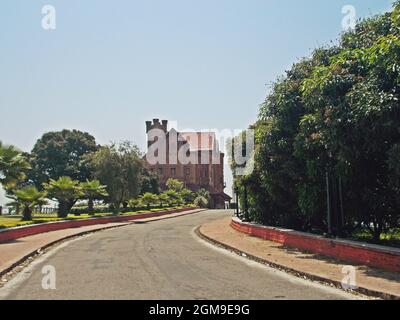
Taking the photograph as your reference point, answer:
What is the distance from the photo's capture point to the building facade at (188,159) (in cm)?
9556

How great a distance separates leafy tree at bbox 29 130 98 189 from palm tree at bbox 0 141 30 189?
4269 centimetres

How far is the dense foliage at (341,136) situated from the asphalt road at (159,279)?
368 cm

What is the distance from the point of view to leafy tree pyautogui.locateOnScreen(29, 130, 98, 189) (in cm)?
6650

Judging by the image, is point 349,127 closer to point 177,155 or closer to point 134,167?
point 134,167

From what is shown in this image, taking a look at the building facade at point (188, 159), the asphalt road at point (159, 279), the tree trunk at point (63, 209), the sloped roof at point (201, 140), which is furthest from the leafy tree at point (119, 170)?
the sloped roof at point (201, 140)

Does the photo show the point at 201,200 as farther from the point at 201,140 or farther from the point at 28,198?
the point at 28,198

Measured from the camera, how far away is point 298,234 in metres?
16.4

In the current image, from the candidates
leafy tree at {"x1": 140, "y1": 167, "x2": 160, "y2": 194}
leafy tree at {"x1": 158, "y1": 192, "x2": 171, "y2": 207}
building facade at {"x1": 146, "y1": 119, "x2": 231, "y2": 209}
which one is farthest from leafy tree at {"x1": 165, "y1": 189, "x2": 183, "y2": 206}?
building facade at {"x1": 146, "y1": 119, "x2": 231, "y2": 209}

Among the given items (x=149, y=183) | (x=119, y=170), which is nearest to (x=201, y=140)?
(x=149, y=183)

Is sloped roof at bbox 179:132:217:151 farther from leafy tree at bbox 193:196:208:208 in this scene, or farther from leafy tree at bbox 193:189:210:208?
leafy tree at bbox 193:196:208:208

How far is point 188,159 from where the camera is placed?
323ft

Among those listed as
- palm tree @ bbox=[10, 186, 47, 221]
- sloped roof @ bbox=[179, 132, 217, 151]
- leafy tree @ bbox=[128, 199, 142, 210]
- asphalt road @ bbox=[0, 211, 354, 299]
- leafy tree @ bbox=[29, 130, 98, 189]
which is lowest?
asphalt road @ bbox=[0, 211, 354, 299]

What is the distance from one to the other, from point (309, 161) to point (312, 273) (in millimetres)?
5246

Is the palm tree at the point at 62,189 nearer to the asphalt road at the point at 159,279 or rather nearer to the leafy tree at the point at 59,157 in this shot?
the asphalt road at the point at 159,279
